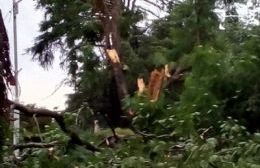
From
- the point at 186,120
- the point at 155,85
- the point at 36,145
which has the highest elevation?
the point at 155,85

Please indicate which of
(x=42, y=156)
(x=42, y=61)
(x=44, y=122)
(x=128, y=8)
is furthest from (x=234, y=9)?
(x=42, y=156)

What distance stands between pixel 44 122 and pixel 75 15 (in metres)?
15.1

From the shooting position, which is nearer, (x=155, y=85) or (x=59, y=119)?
(x=59, y=119)

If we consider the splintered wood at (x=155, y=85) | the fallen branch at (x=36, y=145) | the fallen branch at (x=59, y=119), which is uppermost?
the splintered wood at (x=155, y=85)

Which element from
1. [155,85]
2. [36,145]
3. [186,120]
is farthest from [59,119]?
[155,85]

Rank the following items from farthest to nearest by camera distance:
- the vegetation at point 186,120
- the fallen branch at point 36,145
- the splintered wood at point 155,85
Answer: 1. the splintered wood at point 155,85
2. the fallen branch at point 36,145
3. the vegetation at point 186,120

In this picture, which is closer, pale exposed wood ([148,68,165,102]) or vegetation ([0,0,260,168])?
vegetation ([0,0,260,168])

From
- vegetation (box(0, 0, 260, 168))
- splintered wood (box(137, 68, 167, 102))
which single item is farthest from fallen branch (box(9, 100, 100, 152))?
splintered wood (box(137, 68, 167, 102))

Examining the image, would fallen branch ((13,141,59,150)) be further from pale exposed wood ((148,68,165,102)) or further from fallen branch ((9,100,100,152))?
pale exposed wood ((148,68,165,102))

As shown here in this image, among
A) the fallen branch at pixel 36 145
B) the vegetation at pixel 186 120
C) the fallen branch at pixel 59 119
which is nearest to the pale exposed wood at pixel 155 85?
the vegetation at pixel 186 120

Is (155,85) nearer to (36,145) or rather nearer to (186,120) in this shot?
(186,120)

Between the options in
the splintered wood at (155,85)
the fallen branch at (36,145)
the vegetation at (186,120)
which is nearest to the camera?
the vegetation at (186,120)

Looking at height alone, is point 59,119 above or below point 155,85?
below

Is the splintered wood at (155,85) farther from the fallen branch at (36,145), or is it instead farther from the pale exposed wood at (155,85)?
the fallen branch at (36,145)
